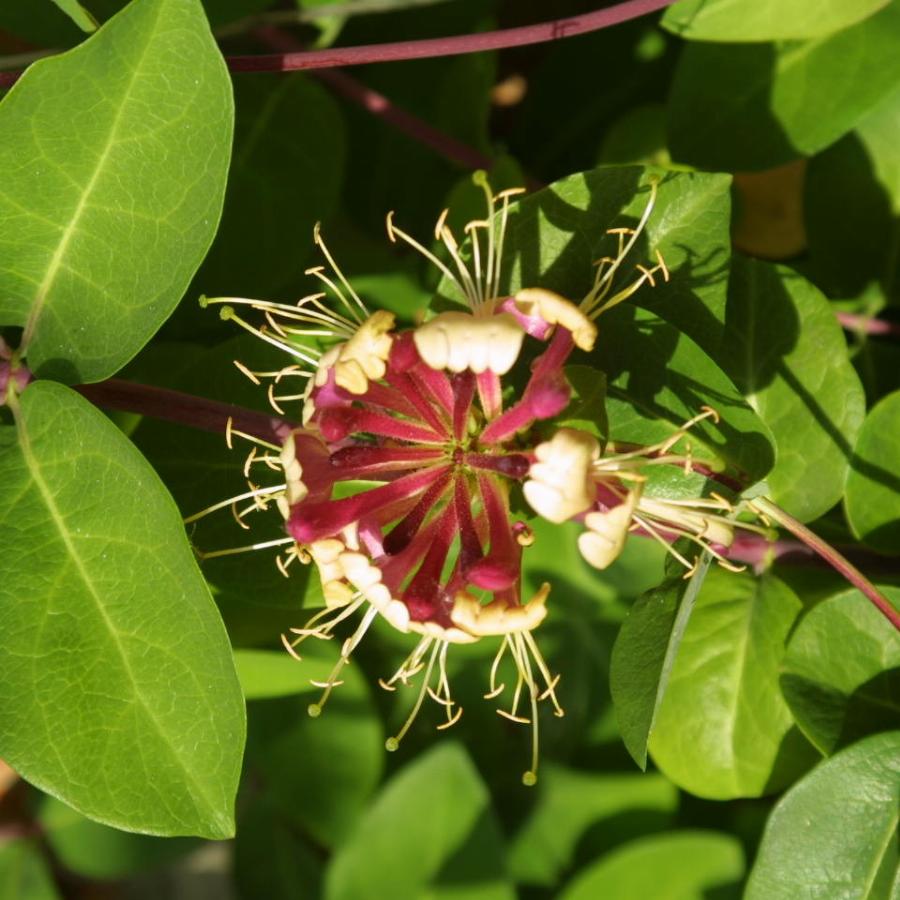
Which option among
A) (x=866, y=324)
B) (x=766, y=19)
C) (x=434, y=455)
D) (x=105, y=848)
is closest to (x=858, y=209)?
(x=866, y=324)

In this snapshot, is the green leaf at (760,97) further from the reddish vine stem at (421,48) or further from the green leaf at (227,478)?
the green leaf at (227,478)

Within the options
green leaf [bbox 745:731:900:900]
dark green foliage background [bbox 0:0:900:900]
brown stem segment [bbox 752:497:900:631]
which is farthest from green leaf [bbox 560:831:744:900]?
brown stem segment [bbox 752:497:900:631]

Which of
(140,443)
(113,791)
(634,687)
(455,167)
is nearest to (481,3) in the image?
(455,167)

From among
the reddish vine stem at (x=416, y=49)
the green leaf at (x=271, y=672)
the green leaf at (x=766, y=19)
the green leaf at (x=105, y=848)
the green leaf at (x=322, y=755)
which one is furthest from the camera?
the green leaf at (x=105, y=848)

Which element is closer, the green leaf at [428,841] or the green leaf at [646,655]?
the green leaf at [646,655]

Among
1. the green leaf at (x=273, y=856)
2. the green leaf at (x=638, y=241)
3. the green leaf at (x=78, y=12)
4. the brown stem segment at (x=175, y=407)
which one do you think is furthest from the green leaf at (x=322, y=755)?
the green leaf at (x=78, y=12)

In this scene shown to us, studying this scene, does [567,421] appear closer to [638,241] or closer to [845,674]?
[638,241]

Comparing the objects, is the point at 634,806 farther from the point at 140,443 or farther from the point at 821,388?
the point at 140,443

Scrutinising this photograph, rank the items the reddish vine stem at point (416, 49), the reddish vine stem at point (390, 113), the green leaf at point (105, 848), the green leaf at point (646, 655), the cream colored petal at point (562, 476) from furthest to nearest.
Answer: the green leaf at point (105, 848), the reddish vine stem at point (390, 113), the reddish vine stem at point (416, 49), the green leaf at point (646, 655), the cream colored petal at point (562, 476)
